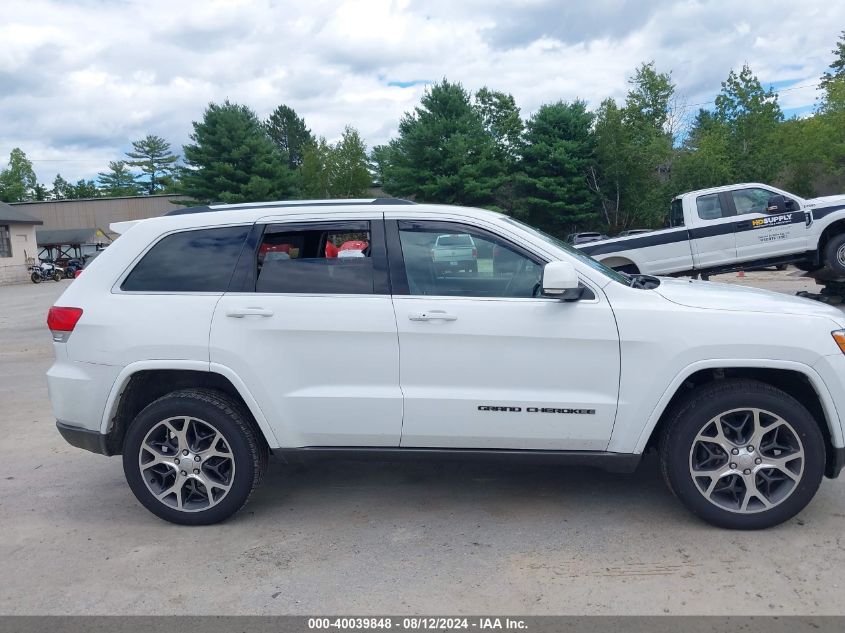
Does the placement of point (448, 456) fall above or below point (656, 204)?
below

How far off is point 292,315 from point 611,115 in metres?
37.3

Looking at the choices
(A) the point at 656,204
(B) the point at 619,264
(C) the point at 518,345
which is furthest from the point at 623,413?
(A) the point at 656,204

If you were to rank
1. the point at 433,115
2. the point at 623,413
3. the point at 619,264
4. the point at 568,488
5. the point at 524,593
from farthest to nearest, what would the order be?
the point at 433,115 < the point at 619,264 < the point at 568,488 < the point at 623,413 < the point at 524,593

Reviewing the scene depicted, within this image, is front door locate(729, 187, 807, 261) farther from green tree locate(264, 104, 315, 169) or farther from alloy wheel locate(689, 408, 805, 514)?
green tree locate(264, 104, 315, 169)

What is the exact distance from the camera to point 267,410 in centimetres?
409

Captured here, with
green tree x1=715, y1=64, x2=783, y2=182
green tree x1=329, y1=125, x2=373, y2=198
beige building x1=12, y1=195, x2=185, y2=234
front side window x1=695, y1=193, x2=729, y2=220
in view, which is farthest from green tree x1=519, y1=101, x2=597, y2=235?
beige building x1=12, y1=195, x2=185, y2=234

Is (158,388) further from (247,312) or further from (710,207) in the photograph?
(710,207)

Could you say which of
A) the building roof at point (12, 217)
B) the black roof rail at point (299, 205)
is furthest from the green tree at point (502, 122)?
the black roof rail at point (299, 205)

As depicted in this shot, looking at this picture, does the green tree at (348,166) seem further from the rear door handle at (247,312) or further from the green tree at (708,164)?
the rear door handle at (247,312)

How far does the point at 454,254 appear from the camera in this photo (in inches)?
164

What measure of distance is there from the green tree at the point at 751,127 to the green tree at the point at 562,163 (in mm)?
7344

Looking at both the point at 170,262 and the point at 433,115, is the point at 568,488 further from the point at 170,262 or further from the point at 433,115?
the point at 433,115

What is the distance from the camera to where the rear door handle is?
4.05 metres

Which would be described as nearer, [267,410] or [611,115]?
[267,410]
